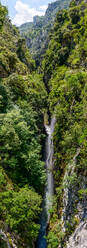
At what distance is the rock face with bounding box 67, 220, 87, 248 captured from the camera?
10.0 meters

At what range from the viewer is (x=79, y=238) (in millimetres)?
10672

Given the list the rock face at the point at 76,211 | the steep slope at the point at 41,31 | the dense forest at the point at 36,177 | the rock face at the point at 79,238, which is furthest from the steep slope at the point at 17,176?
the steep slope at the point at 41,31

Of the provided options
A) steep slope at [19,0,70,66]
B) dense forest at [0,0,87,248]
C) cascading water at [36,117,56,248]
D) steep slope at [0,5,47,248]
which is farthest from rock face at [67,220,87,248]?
steep slope at [19,0,70,66]

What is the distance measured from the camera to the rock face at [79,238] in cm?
1002

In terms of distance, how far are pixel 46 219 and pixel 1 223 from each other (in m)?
9.02

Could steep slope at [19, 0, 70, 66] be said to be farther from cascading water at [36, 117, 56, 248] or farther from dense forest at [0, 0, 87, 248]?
cascading water at [36, 117, 56, 248]

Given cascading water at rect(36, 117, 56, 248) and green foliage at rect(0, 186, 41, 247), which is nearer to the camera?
green foliage at rect(0, 186, 41, 247)

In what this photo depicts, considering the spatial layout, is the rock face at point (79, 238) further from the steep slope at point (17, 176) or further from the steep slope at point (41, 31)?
the steep slope at point (41, 31)

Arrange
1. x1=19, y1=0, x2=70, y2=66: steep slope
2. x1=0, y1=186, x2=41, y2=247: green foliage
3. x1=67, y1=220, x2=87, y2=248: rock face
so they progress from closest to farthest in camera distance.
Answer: x1=67, y1=220, x2=87, y2=248: rock face → x1=0, y1=186, x2=41, y2=247: green foliage → x1=19, y1=0, x2=70, y2=66: steep slope

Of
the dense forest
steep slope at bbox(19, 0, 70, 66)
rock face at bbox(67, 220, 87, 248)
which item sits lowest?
rock face at bbox(67, 220, 87, 248)

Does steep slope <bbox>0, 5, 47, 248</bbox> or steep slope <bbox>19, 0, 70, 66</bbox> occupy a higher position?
steep slope <bbox>19, 0, 70, 66</bbox>

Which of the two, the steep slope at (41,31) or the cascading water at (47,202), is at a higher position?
the steep slope at (41,31)

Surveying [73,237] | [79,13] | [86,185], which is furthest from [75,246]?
[79,13]

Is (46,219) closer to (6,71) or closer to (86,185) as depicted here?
(86,185)
